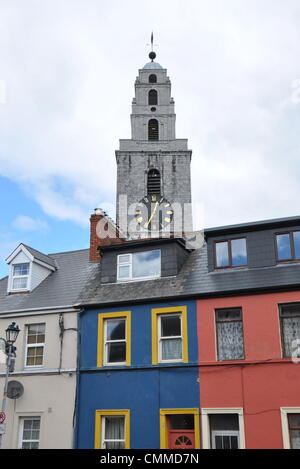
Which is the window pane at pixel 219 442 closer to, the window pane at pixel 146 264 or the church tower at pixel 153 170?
the window pane at pixel 146 264

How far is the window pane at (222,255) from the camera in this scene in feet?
61.4

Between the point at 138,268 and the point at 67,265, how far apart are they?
15.5ft

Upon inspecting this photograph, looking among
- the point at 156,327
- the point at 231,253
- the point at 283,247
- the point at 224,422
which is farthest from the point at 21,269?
the point at 283,247

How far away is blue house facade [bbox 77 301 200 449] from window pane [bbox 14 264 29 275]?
490cm

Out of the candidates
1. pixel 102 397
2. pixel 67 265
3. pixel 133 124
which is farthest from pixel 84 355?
pixel 133 124

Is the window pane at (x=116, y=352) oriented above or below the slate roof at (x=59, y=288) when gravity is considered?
below

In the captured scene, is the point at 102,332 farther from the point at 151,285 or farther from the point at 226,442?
the point at 226,442

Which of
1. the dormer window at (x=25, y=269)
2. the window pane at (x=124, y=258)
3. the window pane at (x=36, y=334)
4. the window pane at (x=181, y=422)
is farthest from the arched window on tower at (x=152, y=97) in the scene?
the window pane at (x=181, y=422)

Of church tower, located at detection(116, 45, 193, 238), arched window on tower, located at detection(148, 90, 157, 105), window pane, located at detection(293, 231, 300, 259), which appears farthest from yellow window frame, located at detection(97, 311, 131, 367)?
arched window on tower, located at detection(148, 90, 157, 105)

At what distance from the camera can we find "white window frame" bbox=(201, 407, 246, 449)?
15603 millimetres

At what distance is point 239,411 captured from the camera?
A: 15.8 meters

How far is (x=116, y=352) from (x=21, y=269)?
6734 millimetres

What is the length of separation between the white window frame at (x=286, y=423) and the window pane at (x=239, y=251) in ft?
17.3

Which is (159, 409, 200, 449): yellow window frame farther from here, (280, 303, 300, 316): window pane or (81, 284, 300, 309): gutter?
(280, 303, 300, 316): window pane
